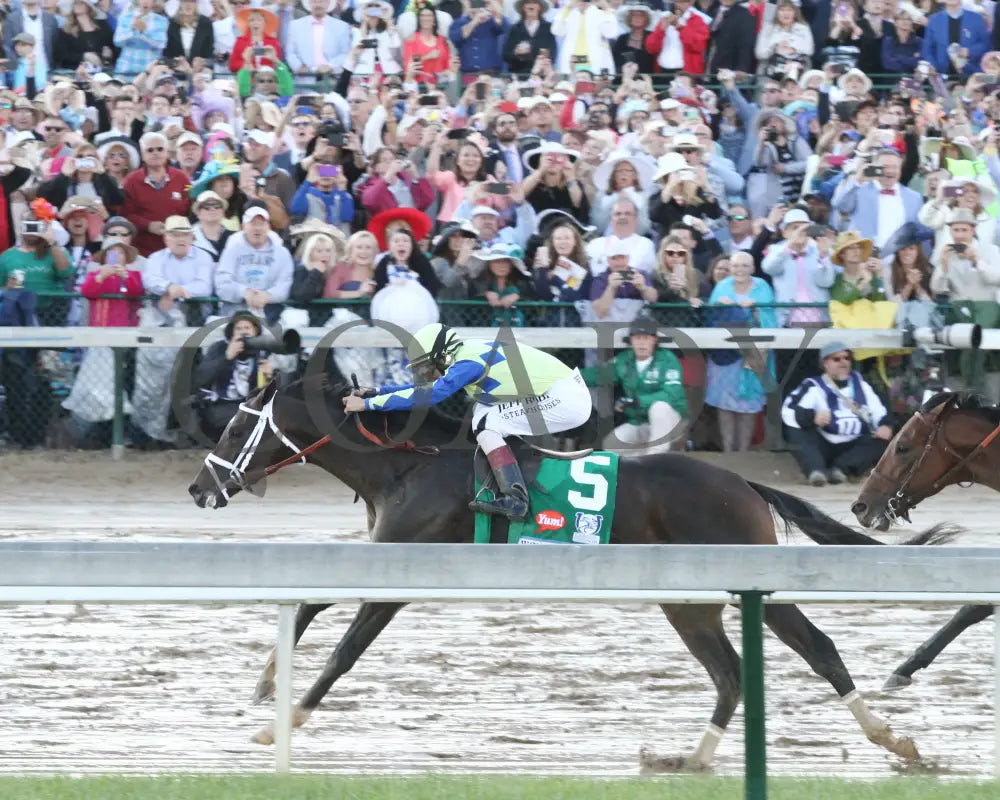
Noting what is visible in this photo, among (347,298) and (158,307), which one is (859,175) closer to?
(347,298)

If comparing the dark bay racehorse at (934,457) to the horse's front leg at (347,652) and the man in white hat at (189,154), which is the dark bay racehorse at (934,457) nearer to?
the horse's front leg at (347,652)

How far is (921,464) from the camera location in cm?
714

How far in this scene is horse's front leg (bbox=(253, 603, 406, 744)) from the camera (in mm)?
5699

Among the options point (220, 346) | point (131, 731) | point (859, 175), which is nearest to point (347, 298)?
point (220, 346)

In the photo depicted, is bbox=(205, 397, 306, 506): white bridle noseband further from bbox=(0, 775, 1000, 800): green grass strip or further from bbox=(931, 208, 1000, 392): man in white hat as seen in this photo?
bbox=(931, 208, 1000, 392): man in white hat

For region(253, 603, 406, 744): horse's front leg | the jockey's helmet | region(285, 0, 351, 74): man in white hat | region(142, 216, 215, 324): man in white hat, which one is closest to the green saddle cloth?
region(253, 603, 406, 744): horse's front leg

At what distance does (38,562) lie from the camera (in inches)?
159

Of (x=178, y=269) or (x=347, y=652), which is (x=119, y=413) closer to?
(x=178, y=269)

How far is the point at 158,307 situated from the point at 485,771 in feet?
21.3

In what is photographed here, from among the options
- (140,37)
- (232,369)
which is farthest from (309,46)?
(232,369)

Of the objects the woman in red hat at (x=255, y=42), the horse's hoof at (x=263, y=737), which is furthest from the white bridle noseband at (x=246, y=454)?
the woman in red hat at (x=255, y=42)

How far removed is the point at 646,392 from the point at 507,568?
21.2 ft

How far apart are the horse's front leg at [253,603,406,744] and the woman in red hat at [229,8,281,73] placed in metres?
8.12

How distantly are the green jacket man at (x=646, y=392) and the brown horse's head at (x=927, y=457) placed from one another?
10.7 ft
